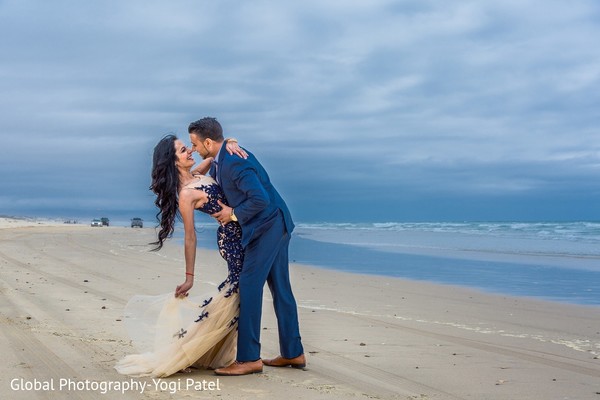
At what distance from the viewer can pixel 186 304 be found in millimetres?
5441

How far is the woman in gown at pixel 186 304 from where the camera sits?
5.28 meters

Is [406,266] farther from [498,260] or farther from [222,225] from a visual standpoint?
[222,225]

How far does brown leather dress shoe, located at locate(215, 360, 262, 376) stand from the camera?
5316 millimetres

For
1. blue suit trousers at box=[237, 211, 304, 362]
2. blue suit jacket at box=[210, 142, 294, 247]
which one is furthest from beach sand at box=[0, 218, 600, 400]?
blue suit jacket at box=[210, 142, 294, 247]

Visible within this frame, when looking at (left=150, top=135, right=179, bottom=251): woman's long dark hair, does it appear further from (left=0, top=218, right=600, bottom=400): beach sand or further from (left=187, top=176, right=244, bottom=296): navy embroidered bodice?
(left=0, top=218, right=600, bottom=400): beach sand

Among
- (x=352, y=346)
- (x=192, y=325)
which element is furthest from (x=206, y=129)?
(x=352, y=346)

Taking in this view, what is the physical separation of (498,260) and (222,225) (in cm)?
1699

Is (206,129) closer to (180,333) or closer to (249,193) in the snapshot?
(249,193)

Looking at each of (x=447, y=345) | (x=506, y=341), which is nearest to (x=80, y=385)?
(x=447, y=345)

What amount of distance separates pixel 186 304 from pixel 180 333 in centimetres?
22

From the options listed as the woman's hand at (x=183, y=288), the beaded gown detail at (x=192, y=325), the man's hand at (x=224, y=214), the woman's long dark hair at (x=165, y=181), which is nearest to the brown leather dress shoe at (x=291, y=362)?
the beaded gown detail at (x=192, y=325)

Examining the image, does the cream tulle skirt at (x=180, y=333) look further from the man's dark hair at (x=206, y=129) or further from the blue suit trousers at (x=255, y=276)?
the man's dark hair at (x=206, y=129)

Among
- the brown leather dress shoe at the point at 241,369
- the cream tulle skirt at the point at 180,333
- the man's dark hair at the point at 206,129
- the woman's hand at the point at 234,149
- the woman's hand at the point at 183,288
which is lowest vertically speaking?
the brown leather dress shoe at the point at 241,369

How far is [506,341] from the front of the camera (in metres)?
7.38
